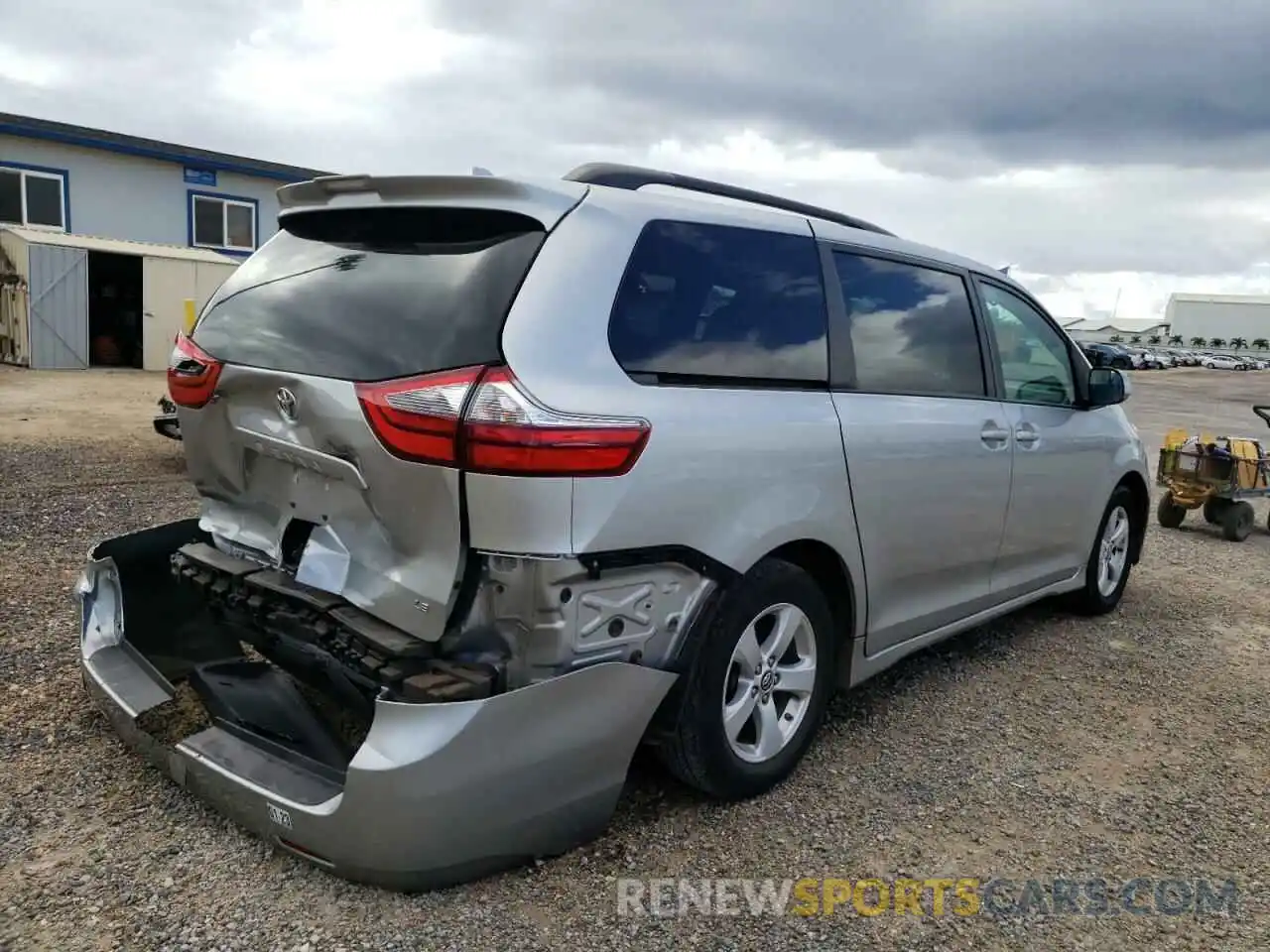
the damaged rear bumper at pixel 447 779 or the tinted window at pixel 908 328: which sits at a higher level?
the tinted window at pixel 908 328

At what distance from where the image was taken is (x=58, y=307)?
1689cm

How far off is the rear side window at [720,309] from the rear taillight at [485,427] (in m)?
0.30

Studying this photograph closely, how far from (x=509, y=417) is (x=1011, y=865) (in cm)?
197

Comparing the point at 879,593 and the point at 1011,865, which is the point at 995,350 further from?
the point at 1011,865

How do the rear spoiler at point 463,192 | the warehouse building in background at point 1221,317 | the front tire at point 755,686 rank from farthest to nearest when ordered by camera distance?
the warehouse building in background at point 1221,317 → the front tire at point 755,686 → the rear spoiler at point 463,192

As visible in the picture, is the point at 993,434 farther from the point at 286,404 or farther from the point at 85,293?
the point at 85,293

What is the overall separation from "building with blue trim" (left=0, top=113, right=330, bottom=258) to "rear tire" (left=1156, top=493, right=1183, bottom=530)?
16157mm

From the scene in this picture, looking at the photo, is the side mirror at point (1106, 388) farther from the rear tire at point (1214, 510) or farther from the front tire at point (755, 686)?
the rear tire at point (1214, 510)

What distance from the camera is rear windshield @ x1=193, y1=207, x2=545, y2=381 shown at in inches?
97.9

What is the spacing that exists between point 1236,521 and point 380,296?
25.0 feet

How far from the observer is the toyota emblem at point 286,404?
2660 mm

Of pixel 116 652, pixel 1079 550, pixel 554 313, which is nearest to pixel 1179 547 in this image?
pixel 1079 550

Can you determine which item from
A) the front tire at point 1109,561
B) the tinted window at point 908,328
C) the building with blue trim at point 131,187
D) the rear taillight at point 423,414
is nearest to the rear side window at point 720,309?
the tinted window at point 908,328

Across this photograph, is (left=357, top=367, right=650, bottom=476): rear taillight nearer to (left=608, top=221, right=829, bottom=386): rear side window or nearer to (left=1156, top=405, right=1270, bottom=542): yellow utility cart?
(left=608, top=221, right=829, bottom=386): rear side window
